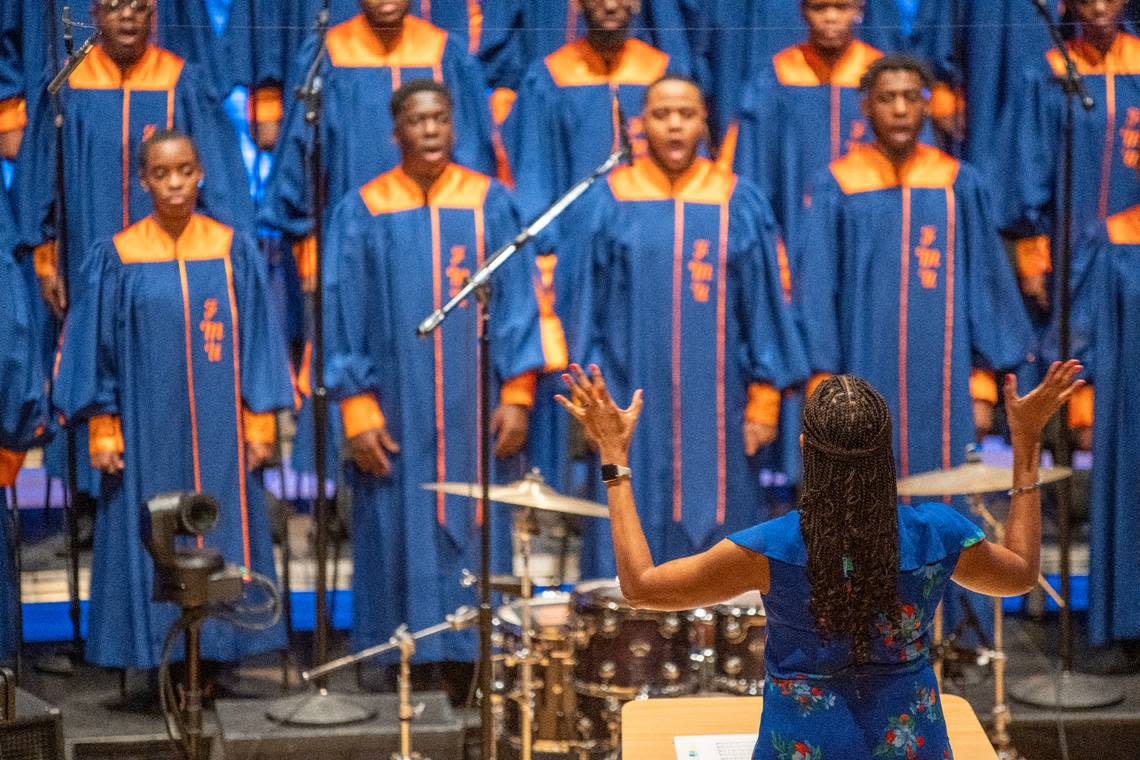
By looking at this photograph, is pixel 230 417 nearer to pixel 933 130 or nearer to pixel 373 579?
pixel 373 579

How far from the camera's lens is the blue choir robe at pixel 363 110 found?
5758 mm

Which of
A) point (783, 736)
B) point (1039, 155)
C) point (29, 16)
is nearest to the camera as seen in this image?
point (783, 736)

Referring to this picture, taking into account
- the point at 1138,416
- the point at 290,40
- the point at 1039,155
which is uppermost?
the point at 290,40

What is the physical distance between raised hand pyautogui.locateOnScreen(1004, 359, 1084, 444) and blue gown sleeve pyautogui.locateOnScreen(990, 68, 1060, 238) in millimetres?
2960

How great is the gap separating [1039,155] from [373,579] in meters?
2.48

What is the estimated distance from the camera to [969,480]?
192 inches

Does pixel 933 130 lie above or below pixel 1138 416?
above

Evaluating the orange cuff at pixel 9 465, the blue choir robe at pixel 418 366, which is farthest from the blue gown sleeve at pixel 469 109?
the orange cuff at pixel 9 465

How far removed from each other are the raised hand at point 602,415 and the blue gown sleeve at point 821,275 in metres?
2.73

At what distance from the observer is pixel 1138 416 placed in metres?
5.77

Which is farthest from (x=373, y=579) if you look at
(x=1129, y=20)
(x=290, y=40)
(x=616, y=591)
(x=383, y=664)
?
(x=1129, y=20)

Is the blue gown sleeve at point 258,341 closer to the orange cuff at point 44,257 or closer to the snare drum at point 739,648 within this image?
the orange cuff at point 44,257

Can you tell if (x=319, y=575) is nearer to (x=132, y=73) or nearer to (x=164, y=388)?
(x=164, y=388)

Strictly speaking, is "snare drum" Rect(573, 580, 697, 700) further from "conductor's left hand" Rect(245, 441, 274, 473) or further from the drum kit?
"conductor's left hand" Rect(245, 441, 274, 473)
